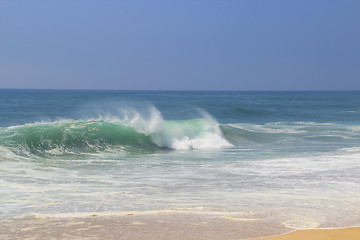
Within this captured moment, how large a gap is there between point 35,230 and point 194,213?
1952 mm

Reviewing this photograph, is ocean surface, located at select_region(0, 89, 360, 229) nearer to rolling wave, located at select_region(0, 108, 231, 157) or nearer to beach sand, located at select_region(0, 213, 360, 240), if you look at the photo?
rolling wave, located at select_region(0, 108, 231, 157)

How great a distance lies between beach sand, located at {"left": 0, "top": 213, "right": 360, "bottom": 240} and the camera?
483 centimetres

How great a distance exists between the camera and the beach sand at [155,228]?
4.83 m

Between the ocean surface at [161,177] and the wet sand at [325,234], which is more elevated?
the wet sand at [325,234]

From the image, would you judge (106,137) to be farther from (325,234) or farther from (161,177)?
(325,234)

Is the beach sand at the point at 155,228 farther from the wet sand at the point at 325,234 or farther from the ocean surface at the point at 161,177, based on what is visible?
the ocean surface at the point at 161,177

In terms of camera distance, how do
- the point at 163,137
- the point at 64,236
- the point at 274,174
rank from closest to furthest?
1. the point at 64,236
2. the point at 274,174
3. the point at 163,137

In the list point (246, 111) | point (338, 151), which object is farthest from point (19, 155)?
point (246, 111)

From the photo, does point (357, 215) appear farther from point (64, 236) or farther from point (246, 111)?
point (246, 111)

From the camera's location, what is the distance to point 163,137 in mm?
16234

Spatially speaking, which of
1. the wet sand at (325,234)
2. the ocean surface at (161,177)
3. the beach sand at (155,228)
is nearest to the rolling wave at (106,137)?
the ocean surface at (161,177)

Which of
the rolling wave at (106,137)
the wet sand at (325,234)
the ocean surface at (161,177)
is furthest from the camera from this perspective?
the rolling wave at (106,137)

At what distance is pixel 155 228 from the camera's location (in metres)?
5.13

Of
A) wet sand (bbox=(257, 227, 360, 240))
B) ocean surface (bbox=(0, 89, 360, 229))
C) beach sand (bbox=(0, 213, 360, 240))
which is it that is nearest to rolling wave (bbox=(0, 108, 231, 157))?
ocean surface (bbox=(0, 89, 360, 229))
